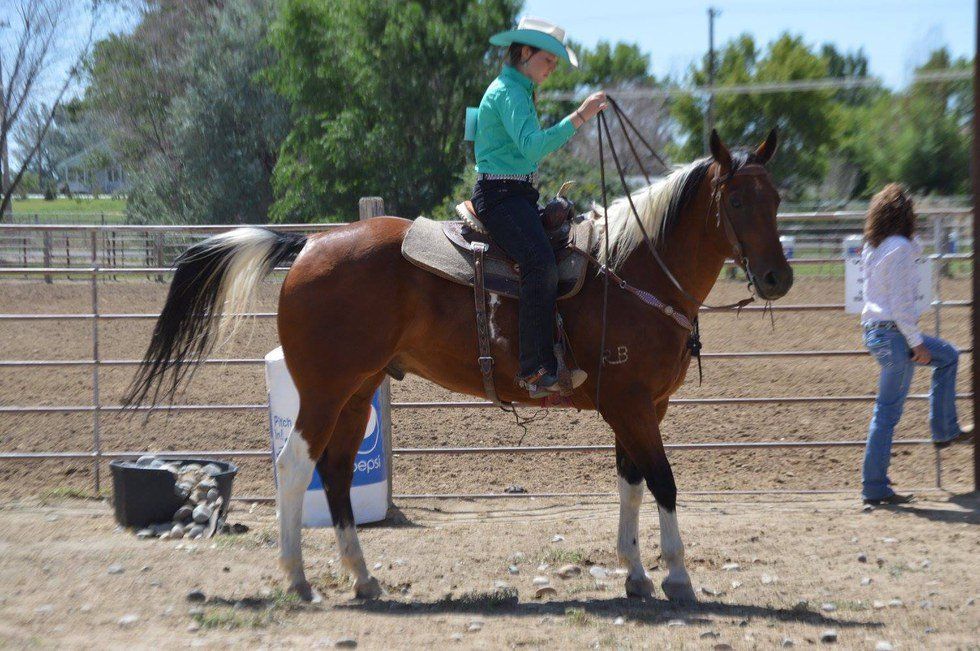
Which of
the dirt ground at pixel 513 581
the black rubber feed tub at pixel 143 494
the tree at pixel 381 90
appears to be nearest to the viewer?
the dirt ground at pixel 513 581

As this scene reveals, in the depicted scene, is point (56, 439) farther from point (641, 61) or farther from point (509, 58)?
point (641, 61)

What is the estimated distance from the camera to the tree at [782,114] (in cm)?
3744

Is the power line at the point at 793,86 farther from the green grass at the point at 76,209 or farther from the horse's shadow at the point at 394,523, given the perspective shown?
the horse's shadow at the point at 394,523

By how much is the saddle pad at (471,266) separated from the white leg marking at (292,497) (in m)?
1.11

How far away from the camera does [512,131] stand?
182 inches

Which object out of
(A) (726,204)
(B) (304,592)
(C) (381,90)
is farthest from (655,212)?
(C) (381,90)

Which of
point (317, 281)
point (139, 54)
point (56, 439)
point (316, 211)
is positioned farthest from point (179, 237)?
point (139, 54)

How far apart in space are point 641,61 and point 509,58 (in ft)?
169

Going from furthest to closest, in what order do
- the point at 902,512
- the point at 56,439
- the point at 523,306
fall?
the point at 56,439
the point at 902,512
the point at 523,306

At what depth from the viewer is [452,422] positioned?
8961 millimetres

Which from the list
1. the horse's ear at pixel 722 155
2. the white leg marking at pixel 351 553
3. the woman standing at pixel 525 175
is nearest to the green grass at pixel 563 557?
the white leg marking at pixel 351 553

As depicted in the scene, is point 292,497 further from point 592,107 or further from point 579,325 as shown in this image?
point 592,107

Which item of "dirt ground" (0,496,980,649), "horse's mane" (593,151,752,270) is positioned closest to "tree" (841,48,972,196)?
"dirt ground" (0,496,980,649)

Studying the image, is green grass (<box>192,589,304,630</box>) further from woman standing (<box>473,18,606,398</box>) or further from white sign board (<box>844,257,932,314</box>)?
white sign board (<box>844,257,932,314</box>)
